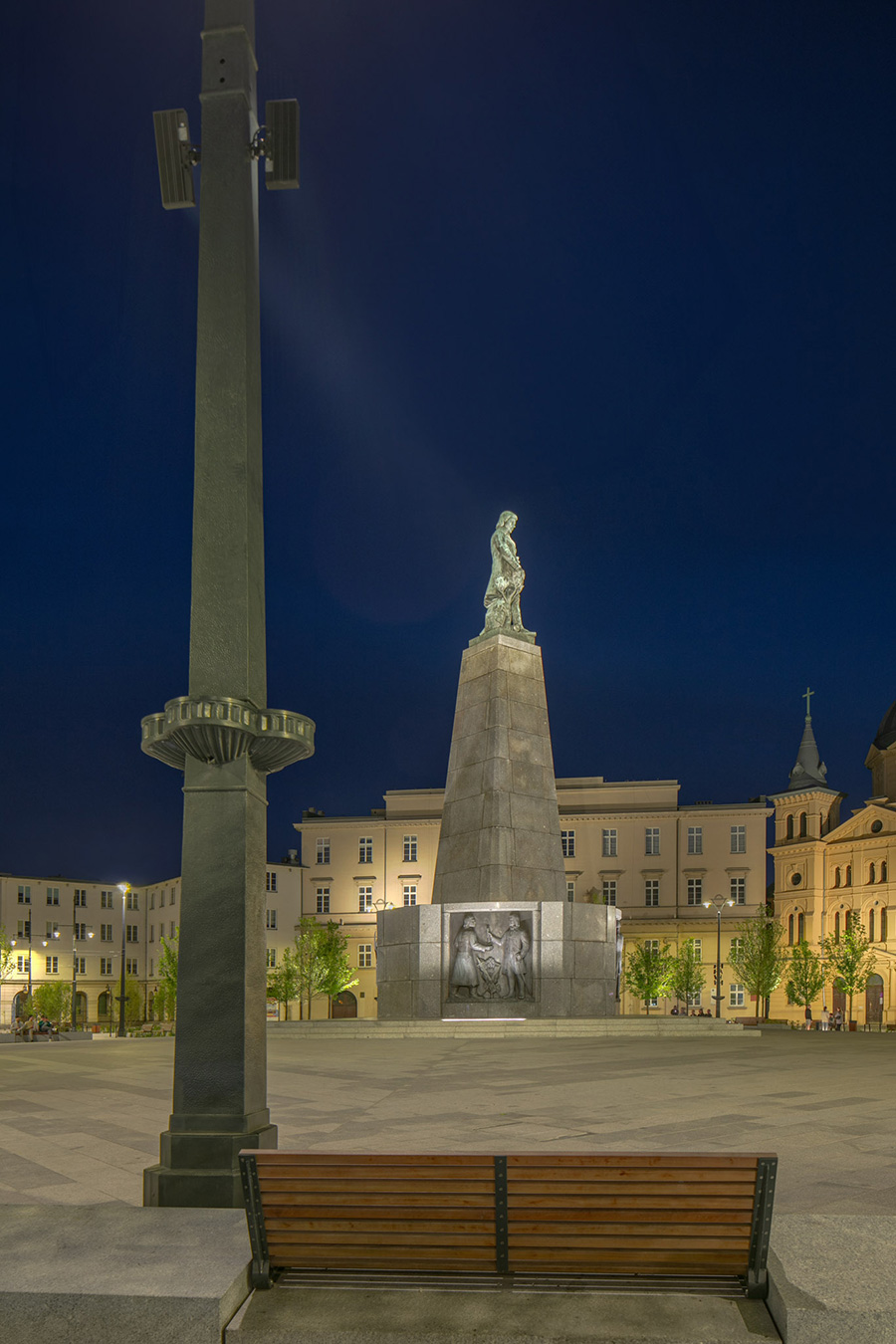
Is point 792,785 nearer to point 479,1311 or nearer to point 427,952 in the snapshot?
point 427,952

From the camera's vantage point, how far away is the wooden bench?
18.0ft

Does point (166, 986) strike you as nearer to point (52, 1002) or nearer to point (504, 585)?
point (52, 1002)

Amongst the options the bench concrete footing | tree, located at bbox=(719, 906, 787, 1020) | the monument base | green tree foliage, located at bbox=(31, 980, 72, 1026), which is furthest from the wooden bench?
green tree foliage, located at bbox=(31, 980, 72, 1026)

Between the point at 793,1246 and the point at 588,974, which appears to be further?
the point at 588,974

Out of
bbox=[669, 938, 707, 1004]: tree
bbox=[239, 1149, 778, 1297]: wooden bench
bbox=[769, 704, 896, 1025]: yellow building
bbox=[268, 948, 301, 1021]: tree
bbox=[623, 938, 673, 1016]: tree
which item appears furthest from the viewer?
bbox=[769, 704, 896, 1025]: yellow building

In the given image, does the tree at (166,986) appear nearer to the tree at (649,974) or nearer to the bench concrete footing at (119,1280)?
the tree at (649,974)

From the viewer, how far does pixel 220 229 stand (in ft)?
29.7

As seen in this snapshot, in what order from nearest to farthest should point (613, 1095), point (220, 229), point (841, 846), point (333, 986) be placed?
1. point (220, 229)
2. point (613, 1095)
3. point (333, 986)
4. point (841, 846)

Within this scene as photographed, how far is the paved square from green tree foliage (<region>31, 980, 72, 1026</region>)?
61.0 m

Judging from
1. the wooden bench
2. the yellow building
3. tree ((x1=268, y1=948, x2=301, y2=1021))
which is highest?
the wooden bench

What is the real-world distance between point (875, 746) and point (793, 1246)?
300 feet

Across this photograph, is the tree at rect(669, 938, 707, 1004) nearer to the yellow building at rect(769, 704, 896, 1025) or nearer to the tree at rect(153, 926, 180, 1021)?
the yellow building at rect(769, 704, 896, 1025)

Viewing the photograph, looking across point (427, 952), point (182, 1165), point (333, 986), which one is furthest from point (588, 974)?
point (333, 986)

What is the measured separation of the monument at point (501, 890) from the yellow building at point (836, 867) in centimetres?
5387
